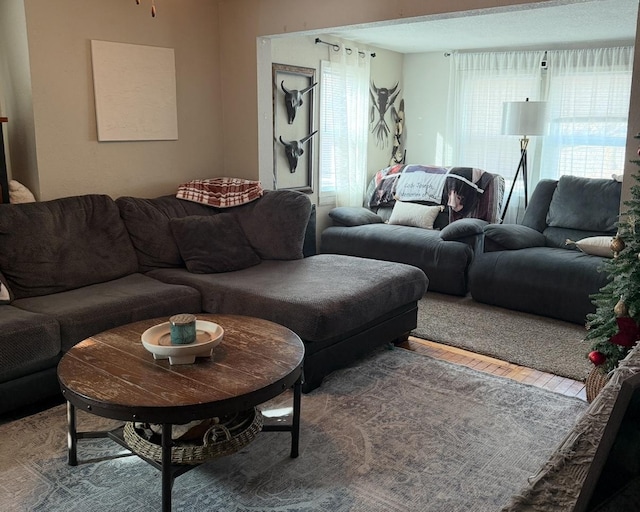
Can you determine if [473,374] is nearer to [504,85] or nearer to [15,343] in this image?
[15,343]

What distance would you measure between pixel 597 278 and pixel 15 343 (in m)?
3.41

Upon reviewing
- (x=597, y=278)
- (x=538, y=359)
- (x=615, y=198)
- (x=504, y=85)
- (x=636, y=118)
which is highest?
(x=504, y=85)

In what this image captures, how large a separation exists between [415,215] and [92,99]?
9.62ft

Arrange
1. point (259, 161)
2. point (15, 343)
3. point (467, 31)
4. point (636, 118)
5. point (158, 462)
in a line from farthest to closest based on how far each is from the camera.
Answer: point (467, 31), point (259, 161), point (636, 118), point (15, 343), point (158, 462)

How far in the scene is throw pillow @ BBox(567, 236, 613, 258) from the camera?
164 inches

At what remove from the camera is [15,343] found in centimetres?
256

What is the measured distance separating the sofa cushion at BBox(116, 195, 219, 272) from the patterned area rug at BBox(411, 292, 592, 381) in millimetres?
1661

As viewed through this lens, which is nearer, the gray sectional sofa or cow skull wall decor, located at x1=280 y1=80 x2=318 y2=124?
the gray sectional sofa

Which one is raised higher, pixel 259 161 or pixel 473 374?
pixel 259 161

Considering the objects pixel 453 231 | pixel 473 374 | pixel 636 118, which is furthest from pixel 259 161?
pixel 636 118

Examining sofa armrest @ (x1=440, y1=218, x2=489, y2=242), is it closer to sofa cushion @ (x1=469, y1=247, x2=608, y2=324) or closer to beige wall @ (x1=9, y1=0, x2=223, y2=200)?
sofa cushion @ (x1=469, y1=247, x2=608, y2=324)

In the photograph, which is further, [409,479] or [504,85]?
[504,85]

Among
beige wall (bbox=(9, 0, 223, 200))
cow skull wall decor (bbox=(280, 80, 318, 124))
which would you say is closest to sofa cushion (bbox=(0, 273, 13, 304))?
beige wall (bbox=(9, 0, 223, 200))

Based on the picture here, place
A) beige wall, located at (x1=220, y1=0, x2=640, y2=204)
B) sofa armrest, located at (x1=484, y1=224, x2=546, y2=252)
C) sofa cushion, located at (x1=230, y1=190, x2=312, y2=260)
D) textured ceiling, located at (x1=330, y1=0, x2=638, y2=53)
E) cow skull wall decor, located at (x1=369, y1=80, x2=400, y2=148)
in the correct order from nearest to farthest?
beige wall, located at (x1=220, y1=0, x2=640, y2=204) < sofa cushion, located at (x1=230, y1=190, x2=312, y2=260) < textured ceiling, located at (x1=330, y1=0, x2=638, y2=53) < sofa armrest, located at (x1=484, y1=224, x2=546, y2=252) < cow skull wall decor, located at (x1=369, y1=80, x2=400, y2=148)
